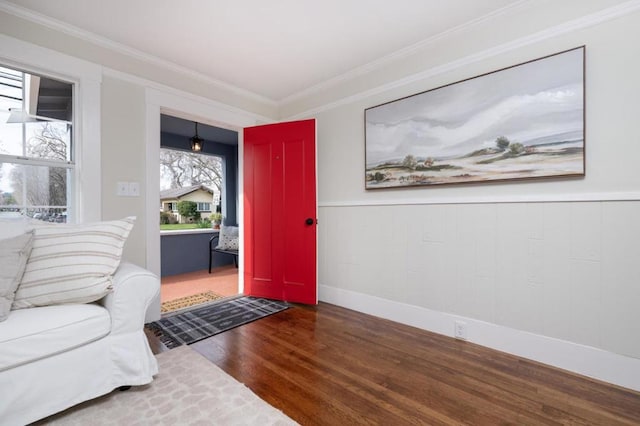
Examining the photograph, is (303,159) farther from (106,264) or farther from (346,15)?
(106,264)

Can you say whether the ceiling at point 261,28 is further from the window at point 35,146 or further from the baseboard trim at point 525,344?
the baseboard trim at point 525,344

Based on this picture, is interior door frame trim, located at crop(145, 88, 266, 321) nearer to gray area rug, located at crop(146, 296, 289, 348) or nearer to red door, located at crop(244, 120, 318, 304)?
gray area rug, located at crop(146, 296, 289, 348)

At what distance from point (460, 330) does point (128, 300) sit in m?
2.35

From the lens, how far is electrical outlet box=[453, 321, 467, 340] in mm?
2223

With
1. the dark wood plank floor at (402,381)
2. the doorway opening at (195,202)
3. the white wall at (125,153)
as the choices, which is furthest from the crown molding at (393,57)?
the dark wood plank floor at (402,381)

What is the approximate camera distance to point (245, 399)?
4.99 ft

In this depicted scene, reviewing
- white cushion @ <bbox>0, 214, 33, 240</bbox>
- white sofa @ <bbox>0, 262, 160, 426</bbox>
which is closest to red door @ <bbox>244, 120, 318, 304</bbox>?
white sofa @ <bbox>0, 262, 160, 426</bbox>

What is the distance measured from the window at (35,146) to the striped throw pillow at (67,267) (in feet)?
2.40

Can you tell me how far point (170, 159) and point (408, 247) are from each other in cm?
478

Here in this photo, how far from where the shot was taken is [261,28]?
88.6 inches

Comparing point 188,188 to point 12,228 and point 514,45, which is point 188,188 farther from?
point 514,45

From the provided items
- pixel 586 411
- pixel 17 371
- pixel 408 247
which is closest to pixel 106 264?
pixel 17 371

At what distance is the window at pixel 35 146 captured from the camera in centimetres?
204

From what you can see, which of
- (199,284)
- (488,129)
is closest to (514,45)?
(488,129)
